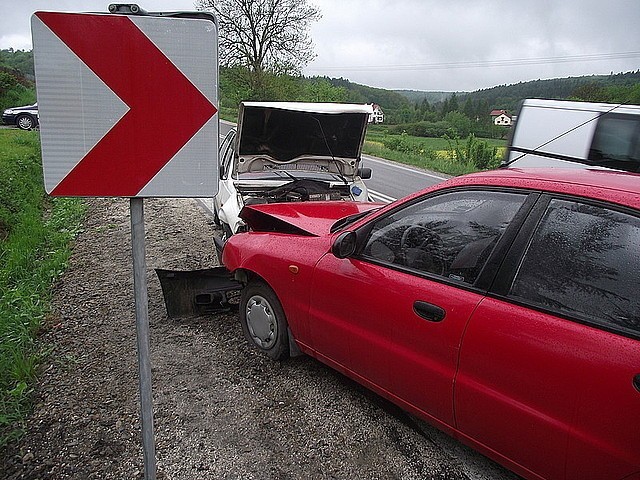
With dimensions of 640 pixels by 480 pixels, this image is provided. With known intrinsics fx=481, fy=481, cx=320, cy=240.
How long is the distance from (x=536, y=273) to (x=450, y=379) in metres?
0.69

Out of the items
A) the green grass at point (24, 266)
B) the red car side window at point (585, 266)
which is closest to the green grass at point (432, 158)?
the green grass at point (24, 266)

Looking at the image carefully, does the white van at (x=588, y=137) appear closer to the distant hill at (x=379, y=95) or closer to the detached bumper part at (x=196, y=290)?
the detached bumper part at (x=196, y=290)

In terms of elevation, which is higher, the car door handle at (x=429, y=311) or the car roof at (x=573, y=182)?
the car roof at (x=573, y=182)

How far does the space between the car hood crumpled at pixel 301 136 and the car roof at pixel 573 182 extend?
323cm

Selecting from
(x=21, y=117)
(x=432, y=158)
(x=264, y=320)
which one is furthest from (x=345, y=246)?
(x=21, y=117)

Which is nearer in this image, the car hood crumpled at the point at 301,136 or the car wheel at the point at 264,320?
the car wheel at the point at 264,320

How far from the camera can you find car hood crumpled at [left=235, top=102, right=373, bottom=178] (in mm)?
5598

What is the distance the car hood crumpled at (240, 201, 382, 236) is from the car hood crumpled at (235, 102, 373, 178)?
165cm

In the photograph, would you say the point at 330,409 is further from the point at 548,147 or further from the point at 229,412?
the point at 548,147

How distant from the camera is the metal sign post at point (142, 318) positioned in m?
1.94

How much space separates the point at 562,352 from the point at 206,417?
2.19 meters

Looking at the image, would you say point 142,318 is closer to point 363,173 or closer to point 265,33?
point 363,173

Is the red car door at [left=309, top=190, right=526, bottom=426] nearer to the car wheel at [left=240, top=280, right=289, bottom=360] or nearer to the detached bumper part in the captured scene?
the car wheel at [left=240, top=280, right=289, bottom=360]

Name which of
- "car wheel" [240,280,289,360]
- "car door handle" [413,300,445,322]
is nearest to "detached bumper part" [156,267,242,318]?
"car wheel" [240,280,289,360]
